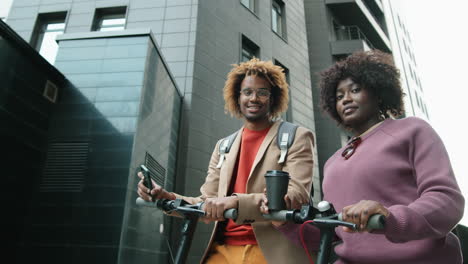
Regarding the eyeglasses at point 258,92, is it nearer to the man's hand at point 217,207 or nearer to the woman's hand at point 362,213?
the man's hand at point 217,207

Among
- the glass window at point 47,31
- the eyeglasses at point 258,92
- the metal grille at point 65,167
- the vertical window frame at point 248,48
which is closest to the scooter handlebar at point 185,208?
the eyeglasses at point 258,92

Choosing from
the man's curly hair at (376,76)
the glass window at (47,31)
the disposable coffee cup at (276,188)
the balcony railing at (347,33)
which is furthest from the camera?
the balcony railing at (347,33)

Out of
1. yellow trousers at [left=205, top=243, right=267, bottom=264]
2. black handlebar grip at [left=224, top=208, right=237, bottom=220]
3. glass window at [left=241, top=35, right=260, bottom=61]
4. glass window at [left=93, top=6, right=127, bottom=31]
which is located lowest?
yellow trousers at [left=205, top=243, right=267, bottom=264]

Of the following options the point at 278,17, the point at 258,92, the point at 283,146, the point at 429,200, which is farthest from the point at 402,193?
the point at 278,17

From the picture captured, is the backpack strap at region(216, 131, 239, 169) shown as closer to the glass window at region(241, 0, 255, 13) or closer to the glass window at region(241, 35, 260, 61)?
the glass window at region(241, 35, 260, 61)

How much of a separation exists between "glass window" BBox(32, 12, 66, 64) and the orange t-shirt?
9.72m

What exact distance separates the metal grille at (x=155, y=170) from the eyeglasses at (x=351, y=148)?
4739 millimetres

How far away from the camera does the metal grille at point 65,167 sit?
6.04m

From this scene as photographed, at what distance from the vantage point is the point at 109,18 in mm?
10438

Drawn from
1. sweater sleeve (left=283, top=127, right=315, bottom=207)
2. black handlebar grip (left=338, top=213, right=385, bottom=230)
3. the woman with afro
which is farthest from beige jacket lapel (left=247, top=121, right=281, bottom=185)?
black handlebar grip (left=338, top=213, right=385, bottom=230)

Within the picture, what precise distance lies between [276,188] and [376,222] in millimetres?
499

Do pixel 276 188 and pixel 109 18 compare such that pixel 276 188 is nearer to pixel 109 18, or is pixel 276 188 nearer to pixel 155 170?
pixel 155 170

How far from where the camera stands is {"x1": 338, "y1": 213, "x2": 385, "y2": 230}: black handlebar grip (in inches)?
52.5

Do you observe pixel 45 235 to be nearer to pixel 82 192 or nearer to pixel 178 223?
pixel 82 192
